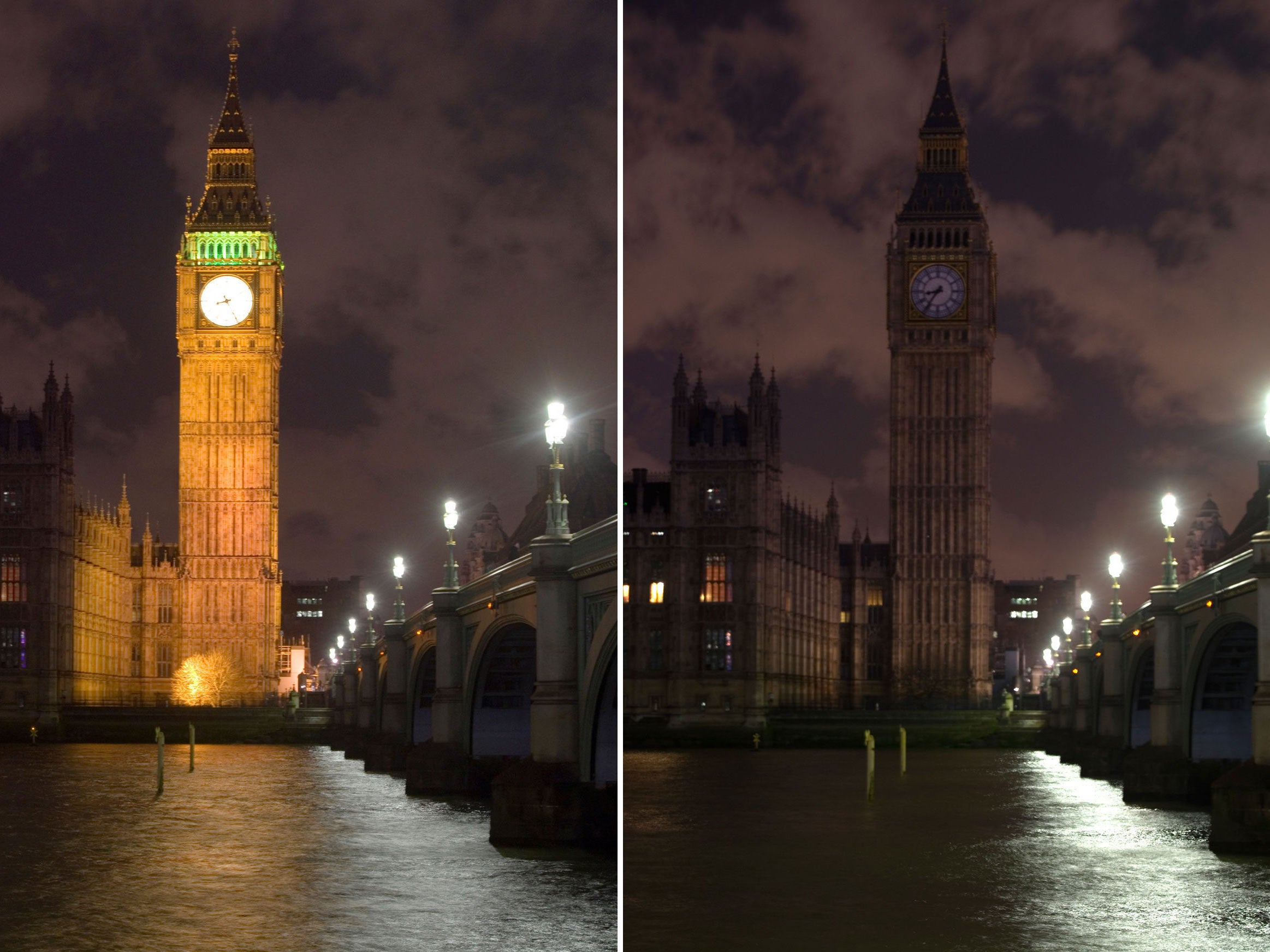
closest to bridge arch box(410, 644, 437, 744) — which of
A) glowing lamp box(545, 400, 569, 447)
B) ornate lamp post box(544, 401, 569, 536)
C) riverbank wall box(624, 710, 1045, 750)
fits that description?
ornate lamp post box(544, 401, 569, 536)

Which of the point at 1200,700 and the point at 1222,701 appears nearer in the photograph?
the point at 1200,700

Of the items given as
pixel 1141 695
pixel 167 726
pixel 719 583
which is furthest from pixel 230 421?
pixel 1141 695

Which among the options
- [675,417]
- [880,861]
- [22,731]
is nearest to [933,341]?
[675,417]

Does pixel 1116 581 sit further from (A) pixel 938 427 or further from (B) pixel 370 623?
(A) pixel 938 427

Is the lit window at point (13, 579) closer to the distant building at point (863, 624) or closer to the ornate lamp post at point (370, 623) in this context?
the ornate lamp post at point (370, 623)

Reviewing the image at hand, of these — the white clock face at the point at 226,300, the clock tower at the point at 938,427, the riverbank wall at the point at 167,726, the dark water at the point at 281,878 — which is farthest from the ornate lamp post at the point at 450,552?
the white clock face at the point at 226,300
